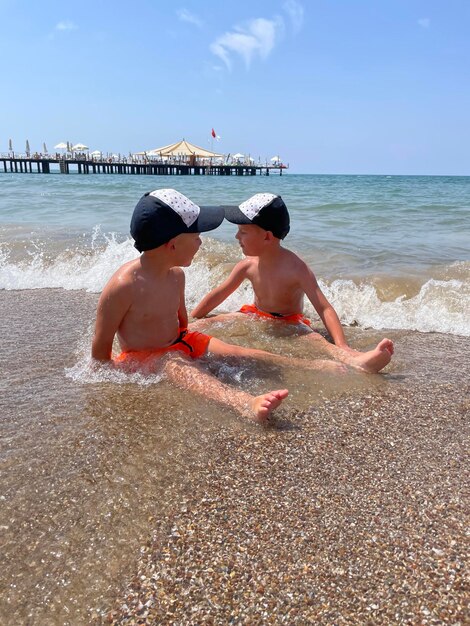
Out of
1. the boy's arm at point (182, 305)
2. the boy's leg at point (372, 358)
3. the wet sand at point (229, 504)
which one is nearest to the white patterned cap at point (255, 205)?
the boy's arm at point (182, 305)

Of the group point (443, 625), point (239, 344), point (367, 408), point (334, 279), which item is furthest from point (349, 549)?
point (334, 279)

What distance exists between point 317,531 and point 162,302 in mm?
1660

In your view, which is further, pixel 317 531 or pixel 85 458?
pixel 85 458

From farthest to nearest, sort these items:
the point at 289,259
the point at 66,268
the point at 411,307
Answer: the point at 66,268
the point at 411,307
the point at 289,259

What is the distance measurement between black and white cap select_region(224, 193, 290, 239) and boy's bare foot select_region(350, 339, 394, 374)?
43.2 inches

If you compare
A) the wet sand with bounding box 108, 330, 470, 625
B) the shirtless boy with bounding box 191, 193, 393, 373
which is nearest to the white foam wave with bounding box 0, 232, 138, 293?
the shirtless boy with bounding box 191, 193, 393, 373

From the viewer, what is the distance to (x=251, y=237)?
368 cm

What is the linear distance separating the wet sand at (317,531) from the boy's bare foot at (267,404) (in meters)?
0.06

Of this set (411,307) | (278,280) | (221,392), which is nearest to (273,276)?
(278,280)

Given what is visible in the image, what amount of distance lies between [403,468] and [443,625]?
0.73m

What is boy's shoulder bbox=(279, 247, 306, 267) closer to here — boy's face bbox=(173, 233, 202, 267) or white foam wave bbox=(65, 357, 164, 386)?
boy's face bbox=(173, 233, 202, 267)

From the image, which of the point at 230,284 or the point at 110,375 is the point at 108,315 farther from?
the point at 230,284

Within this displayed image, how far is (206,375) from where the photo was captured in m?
2.75

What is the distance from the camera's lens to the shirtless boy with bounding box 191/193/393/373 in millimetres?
3549
